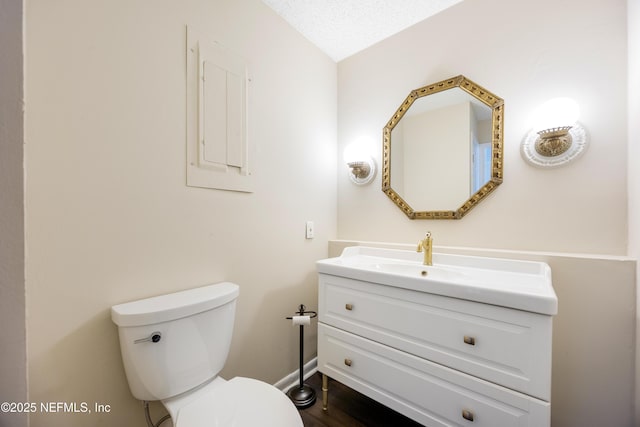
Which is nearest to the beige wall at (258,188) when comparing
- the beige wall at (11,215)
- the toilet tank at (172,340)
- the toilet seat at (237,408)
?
the beige wall at (11,215)

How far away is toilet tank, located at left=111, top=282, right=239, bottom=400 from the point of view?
841 mm

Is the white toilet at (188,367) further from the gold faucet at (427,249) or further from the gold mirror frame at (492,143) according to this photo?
the gold mirror frame at (492,143)

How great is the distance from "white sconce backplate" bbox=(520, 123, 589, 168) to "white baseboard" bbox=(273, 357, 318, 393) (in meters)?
1.76

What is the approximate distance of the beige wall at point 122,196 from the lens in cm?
78

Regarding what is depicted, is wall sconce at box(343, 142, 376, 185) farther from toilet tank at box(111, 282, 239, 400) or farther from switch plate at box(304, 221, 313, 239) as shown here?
toilet tank at box(111, 282, 239, 400)

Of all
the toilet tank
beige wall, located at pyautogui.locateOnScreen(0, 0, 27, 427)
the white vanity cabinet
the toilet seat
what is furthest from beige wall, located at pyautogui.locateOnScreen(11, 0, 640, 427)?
the white vanity cabinet

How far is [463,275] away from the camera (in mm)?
1210

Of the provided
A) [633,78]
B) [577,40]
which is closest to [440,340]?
[633,78]

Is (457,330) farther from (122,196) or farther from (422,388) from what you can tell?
(122,196)

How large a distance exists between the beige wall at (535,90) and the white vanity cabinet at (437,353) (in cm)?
49

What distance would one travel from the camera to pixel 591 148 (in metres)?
1.11

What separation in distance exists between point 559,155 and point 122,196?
6.27 feet

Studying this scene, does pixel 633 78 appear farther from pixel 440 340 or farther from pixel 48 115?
pixel 48 115

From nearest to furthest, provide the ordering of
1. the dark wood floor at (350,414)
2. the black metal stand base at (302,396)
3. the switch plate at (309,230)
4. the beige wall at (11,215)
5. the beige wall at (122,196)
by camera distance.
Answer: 1. the beige wall at (11,215)
2. the beige wall at (122,196)
3. the dark wood floor at (350,414)
4. the black metal stand base at (302,396)
5. the switch plate at (309,230)
